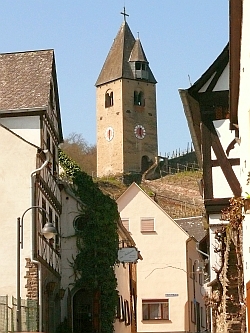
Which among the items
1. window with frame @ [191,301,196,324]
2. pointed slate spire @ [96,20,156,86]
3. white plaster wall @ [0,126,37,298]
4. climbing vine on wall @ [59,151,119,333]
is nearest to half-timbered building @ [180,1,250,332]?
white plaster wall @ [0,126,37,298]

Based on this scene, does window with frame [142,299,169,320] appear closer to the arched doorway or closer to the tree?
the arched doorway

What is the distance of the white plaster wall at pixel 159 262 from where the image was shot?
48.2 meters

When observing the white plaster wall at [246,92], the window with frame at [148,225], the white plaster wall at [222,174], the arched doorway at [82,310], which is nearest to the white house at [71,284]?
the arched doorway at [82,310]

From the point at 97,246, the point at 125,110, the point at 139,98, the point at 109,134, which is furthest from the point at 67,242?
the point at 139,98

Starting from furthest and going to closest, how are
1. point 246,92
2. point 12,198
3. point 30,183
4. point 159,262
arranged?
point 159,262 < point 12,198 < point 30,183 < point 246,92

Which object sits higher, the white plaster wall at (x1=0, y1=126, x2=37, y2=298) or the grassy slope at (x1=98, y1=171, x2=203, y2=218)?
the grassy slope at (x1=98, y1=171, x2=203, y2=218)

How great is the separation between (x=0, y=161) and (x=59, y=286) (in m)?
6.17

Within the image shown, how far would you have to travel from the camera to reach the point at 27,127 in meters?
31.4

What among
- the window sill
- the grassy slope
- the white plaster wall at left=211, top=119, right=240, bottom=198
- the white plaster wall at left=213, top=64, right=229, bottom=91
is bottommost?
the window sill

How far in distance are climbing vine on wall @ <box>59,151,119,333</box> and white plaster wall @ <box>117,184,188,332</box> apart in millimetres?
14121

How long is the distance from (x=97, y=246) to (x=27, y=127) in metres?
5.91

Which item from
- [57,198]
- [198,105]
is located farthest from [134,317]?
[198,105]

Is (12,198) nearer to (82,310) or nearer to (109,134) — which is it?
(82,310)

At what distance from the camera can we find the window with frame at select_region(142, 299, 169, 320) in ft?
157
